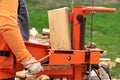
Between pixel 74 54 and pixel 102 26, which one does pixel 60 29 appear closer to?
pixel 74 54

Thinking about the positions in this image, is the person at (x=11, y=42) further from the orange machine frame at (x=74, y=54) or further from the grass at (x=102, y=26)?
the grass at (x=102, y=26)

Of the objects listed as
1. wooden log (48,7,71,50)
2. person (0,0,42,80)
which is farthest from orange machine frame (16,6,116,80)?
person (0,0,42,80)

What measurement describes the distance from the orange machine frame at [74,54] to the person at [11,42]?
0.16m

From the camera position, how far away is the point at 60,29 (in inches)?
172

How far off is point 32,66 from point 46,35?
7382mm

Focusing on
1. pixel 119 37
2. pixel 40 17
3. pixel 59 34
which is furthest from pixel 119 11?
pixel 59 34

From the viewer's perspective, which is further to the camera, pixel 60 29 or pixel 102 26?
pixel 102 26

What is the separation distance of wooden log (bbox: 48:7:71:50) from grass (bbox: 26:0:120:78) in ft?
13.9

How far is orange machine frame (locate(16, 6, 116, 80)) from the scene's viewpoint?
13.7ft

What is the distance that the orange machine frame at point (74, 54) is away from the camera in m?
4.18

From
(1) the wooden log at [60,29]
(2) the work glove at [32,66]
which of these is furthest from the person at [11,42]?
(1) the wooden log at [60,29]

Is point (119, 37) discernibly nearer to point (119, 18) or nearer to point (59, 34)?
point (119, 18)

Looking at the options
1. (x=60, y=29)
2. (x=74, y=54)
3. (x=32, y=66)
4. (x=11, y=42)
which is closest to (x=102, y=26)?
(x=60, y=29)

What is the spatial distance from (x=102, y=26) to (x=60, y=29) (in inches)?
400
